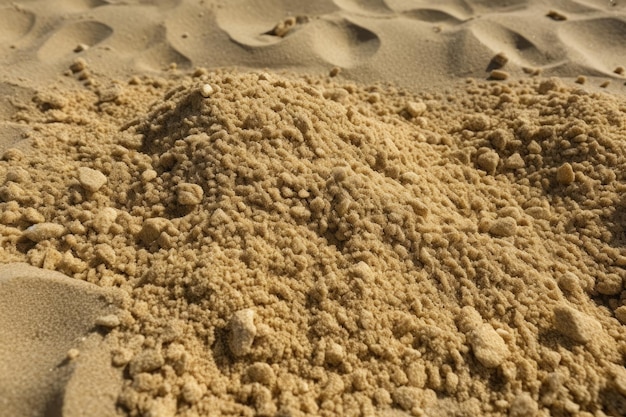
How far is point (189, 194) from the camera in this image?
4.07 feet

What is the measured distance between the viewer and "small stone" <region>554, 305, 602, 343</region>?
42.9 inches

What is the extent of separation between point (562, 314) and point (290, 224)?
61cm

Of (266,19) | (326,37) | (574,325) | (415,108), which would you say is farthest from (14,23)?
(574,325)

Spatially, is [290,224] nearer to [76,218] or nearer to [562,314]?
[76,218]

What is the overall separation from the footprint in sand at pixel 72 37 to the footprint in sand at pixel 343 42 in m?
0.85

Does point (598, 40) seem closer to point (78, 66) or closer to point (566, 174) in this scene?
point (566, 174)

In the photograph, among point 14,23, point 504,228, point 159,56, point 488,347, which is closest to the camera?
point 488,347

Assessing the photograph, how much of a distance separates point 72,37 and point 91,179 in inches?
43.6

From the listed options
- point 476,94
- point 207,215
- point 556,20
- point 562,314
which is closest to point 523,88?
point 476,94

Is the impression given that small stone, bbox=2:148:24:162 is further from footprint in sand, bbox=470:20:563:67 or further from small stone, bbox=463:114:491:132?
footprint in sand, bbox=470:20:563:67

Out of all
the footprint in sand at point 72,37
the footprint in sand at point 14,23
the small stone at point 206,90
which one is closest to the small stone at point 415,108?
the small stone at point 206,90

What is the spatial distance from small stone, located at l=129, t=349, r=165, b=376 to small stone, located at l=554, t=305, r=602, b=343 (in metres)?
0.81

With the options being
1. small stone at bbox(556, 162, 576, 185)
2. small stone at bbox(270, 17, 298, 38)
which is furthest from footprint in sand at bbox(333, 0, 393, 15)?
small stone at bbox(556, 162, 576, 185)

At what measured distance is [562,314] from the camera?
111 centimetres
